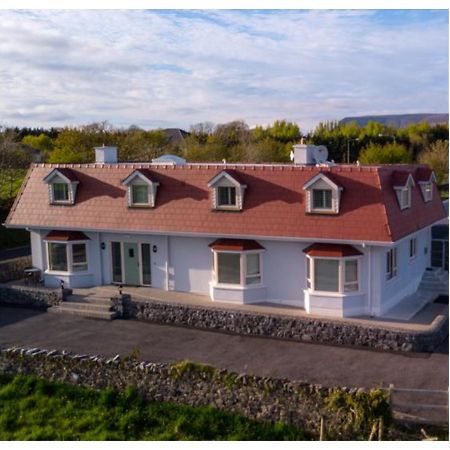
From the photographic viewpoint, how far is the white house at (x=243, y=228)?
19250 mm

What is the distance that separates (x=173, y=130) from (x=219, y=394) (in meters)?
62.5

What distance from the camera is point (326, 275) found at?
19.3 m

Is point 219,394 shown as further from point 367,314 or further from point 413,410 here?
point 367,314

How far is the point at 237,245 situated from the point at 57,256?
23.7 ft

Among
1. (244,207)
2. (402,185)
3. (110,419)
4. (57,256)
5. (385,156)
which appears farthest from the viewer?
(385,156)

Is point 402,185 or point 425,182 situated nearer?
point 402,185

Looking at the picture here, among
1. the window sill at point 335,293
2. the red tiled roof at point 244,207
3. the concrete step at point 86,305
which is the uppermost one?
the red tiled roof at point 244,207

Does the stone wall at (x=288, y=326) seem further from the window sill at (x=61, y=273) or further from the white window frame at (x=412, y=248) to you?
the white window frame at (x=412, y=248)

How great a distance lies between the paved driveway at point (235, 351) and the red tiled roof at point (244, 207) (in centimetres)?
349

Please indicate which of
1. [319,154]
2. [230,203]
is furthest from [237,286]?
[319,154]

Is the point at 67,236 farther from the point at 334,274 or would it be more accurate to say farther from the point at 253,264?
the point at 334,274

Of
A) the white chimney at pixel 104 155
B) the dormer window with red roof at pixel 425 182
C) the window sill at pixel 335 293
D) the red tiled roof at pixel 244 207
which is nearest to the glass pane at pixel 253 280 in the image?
the red tiled roof at pixel 244 207
